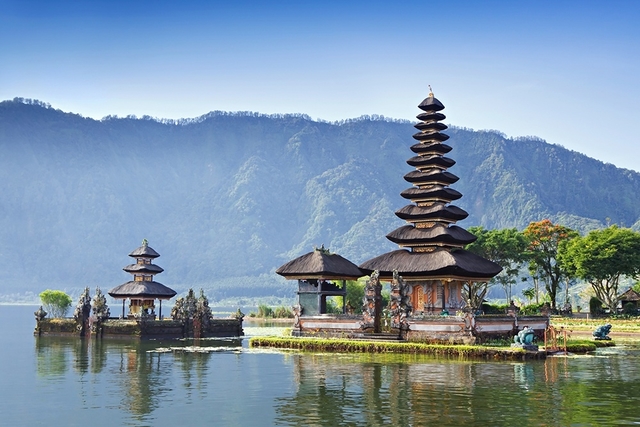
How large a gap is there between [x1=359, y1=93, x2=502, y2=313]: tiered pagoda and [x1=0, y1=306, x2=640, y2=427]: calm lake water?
10271 mm

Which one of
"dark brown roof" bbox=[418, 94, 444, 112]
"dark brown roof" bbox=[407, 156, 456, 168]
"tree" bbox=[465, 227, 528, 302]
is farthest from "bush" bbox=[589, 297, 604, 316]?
"dark brown roof" bbox=[418, 94, 444, 112]

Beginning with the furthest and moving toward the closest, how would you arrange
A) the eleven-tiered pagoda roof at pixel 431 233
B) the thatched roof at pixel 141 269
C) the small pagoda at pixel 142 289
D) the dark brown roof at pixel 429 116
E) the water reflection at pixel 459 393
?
the thatched roof at pixel 141 269, the small pagoda at pixel 142 289, the dark brown roof at pixel 429 116, the eleven-tiered pagoda roof at pixel 431 233, the water reflection at pixel 459 393

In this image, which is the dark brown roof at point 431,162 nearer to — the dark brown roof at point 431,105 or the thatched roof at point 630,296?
the dark brown roof at point 431,105

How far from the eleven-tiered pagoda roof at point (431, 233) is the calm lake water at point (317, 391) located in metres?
10.2

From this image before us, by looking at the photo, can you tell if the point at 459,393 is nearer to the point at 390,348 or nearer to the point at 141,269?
the point at 390,348

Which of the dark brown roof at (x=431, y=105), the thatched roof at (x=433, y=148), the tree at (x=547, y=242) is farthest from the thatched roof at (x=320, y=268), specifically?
the tree at (x=547, y=242)

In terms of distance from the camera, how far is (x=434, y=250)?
163 feet

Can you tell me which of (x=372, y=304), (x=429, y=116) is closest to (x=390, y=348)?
(x=372, y=304)

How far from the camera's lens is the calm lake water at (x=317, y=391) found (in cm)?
2058

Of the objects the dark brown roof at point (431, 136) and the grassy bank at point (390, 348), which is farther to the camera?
the dark brown roof at point (431, 136)

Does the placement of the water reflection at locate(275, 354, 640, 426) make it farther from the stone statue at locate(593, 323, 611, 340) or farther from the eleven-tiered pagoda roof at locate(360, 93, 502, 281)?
the eleven-tiered pagoda roof at locate(360, 93, 502, 281)

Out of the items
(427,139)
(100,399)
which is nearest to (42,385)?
(100,399)

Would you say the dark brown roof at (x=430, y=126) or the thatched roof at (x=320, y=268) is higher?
the dark brown roof at (x=430, y=126)

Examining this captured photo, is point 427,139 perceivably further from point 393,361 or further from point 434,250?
point 393,361
